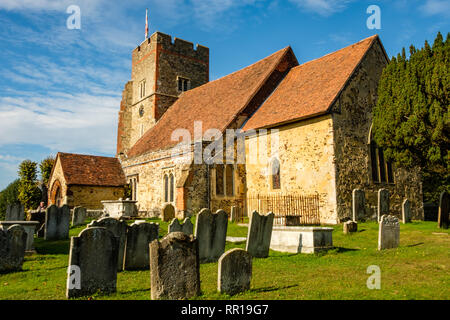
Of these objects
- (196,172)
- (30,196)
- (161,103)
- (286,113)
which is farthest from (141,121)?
(286,113)

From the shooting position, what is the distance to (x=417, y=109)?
13.4 m

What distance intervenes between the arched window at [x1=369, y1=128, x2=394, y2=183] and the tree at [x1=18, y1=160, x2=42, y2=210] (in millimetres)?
22827

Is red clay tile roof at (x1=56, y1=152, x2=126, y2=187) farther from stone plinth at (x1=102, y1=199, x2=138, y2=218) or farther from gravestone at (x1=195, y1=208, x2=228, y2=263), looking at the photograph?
gravestone at (x1=195, y1=208, x2=228, y2=263)

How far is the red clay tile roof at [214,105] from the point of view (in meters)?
19.1

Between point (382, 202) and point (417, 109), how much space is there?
13.2ft

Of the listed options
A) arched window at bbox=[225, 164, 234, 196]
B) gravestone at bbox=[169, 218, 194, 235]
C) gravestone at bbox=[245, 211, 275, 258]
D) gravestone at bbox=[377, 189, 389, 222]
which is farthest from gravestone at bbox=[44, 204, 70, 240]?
gravestone at bbox=[377, 189, 389, 222]

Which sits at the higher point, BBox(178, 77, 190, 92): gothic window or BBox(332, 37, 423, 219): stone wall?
BBox(178, 77, 190, 92): gothic window

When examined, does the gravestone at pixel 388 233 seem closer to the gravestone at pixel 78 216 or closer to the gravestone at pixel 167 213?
the gravestone at pixel 167 213

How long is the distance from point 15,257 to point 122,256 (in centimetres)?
234

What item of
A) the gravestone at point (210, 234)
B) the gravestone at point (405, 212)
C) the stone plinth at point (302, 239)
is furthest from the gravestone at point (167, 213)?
the gravestone at point (405, 212)

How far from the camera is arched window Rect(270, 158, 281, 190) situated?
16.6 m

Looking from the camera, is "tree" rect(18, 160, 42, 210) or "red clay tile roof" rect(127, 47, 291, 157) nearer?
"red clay tile roof" rect(127, 47, 291, 157)
